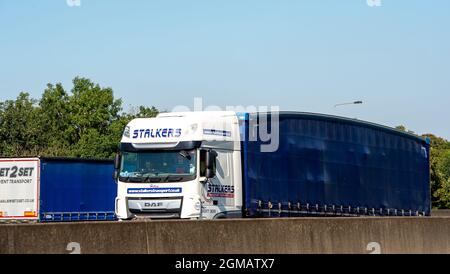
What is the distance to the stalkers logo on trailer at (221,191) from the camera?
23.2 metres

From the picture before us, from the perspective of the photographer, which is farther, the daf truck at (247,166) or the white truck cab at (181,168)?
the daf truck at (247,166)

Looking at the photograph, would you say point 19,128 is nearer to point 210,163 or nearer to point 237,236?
point 210,163

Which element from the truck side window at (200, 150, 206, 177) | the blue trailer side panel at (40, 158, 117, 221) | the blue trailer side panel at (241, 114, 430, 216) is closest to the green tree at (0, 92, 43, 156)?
the blue trailer side panel at (40, 158, 117, 221)

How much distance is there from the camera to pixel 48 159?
36.6 metres

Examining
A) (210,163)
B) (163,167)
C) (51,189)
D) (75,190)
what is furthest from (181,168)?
(75,190)

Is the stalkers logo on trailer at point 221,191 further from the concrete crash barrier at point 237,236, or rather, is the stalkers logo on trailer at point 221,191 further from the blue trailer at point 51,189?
the blue trailer at point 51,189

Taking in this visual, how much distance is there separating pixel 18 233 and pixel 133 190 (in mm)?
8602

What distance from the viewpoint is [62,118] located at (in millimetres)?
98562

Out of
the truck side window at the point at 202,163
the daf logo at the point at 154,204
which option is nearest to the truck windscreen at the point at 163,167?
the truck side window at the point at 202,163

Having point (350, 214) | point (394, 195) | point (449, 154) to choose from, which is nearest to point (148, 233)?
point (350, 214)

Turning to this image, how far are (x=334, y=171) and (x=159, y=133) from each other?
20.8ft

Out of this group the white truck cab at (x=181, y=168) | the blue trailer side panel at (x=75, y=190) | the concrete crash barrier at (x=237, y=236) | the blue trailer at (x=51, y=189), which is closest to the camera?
the concrete crash barrier at (x=237, y=236)

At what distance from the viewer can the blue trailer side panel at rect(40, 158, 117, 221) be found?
3656cm
